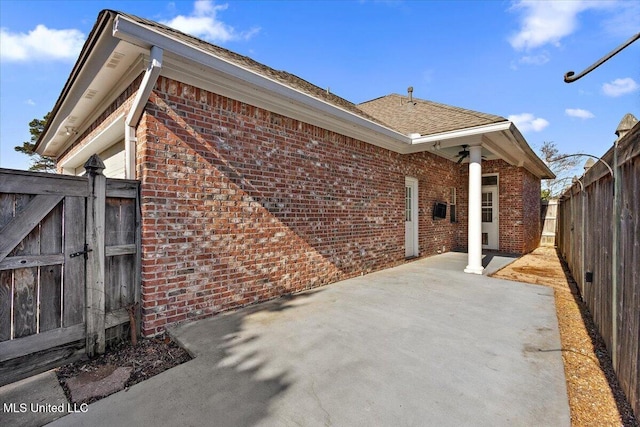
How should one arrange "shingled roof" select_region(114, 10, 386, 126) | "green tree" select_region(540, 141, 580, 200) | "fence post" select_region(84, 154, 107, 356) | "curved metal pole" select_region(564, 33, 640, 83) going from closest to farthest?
1. "curved metal pole" select_region(564, 33, 640, 83)
2. "fence post" select_region(84, 154, 107, 356)
3. "shingled roof" select_region(114, 10, 386, 126)
4. "green tree" select_region(540, 141, 580, 200)

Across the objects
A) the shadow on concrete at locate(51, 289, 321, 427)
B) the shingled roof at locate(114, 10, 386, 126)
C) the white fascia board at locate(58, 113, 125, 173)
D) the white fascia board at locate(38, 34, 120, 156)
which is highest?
the shingled roof at locate(114, 10, 386, 126)

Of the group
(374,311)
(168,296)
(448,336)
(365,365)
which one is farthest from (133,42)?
(448,336)

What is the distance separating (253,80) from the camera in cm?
367

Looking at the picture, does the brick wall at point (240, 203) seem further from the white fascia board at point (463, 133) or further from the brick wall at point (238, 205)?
the white fascia board at point (463, 133)

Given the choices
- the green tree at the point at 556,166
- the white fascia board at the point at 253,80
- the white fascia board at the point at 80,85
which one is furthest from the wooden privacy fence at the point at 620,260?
the green tree at the point at 556,166

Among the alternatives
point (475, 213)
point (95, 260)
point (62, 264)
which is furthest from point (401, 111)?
point (62, 264)

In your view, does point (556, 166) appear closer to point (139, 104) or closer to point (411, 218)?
point (411, 218)

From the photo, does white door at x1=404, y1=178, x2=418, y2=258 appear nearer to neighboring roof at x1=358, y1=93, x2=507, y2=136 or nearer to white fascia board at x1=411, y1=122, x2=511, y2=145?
neighboring roof at x1=358, y1=93, x2=507, y2=136

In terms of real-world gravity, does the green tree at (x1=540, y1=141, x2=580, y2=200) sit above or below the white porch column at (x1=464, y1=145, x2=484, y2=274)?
above

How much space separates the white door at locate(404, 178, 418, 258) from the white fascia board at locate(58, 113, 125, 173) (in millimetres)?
6617

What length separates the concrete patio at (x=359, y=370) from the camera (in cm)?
192

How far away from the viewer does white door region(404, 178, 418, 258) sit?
8.04 m

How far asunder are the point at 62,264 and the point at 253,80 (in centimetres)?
287

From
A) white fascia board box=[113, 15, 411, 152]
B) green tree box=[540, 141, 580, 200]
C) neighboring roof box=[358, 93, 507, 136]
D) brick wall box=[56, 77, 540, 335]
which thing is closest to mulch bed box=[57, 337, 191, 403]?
brick wall box=[56, 77, 540, 335]
